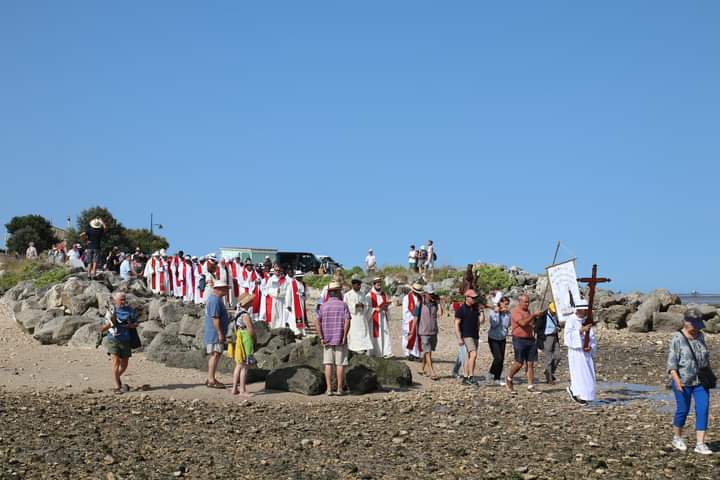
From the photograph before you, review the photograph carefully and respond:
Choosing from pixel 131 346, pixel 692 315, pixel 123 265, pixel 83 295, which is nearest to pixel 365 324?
pixel 131 346

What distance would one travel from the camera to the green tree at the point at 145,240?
65562mm

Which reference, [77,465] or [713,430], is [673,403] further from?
[77,465]

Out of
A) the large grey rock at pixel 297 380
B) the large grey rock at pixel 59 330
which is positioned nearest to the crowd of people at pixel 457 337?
the large grey rock at pixel 297 380

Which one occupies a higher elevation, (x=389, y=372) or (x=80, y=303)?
(x=80, y=303)

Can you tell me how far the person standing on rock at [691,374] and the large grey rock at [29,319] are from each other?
56.0ft

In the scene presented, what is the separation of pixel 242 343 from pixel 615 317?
21021 mm

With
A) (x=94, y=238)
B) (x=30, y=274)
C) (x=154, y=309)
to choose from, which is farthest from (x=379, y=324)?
(x=30, y=274)

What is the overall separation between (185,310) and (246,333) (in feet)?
30.2

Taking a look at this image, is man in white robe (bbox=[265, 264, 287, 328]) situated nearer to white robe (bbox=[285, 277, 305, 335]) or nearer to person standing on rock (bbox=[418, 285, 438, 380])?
white robe (bbox=[285, 277, 305, 335])

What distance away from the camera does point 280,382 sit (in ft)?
50.8

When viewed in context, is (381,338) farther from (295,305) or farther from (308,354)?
(295,305)

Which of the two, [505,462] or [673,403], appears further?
[673,403]

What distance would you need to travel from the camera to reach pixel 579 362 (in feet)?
47.2

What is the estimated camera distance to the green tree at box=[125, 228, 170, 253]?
215 ft
